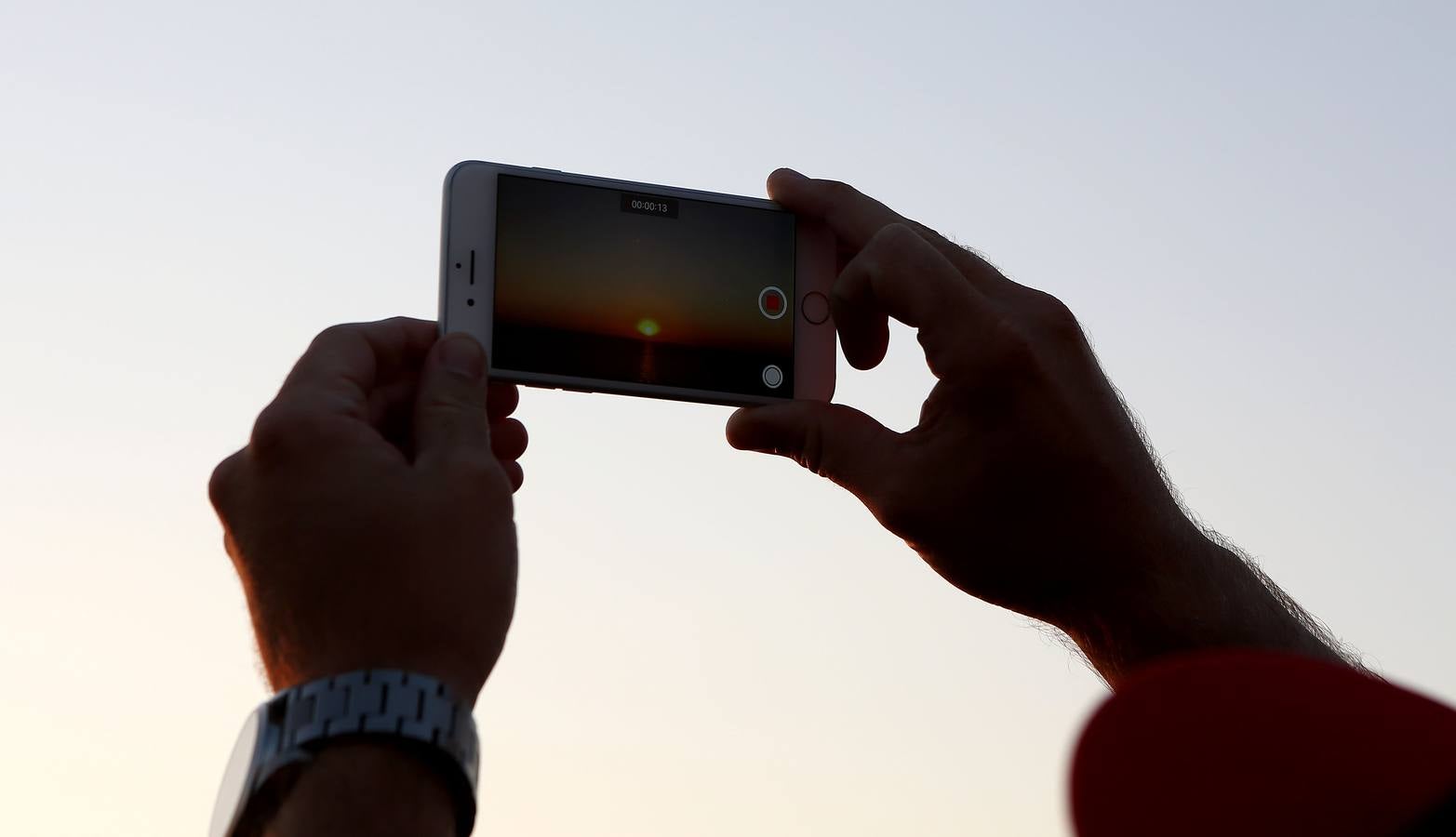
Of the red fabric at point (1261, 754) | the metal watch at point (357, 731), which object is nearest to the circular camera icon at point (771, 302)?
the metal watch at point (357, 731)

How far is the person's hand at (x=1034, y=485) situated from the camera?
3.59 metres

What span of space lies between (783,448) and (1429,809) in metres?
3.72

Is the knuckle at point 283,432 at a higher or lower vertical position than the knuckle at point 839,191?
lower

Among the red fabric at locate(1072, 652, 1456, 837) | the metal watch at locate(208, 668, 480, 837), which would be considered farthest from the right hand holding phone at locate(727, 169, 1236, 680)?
the red fabric at locate(1072, 652, 1456, 837)

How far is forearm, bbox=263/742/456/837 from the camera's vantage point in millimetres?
1991

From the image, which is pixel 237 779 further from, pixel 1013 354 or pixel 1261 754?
pixel 1013 354

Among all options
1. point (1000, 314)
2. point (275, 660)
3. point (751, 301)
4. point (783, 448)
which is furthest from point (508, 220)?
point (275, 660)

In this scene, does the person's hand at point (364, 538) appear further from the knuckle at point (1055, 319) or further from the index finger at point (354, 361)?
the knuckle at point (1055, 319)

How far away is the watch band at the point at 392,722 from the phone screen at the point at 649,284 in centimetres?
241

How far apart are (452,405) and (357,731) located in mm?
1003

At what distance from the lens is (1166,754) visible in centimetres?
82

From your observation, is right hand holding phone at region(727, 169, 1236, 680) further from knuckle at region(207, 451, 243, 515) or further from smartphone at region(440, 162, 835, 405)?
knuckle at region(207, 451, 243, 515)

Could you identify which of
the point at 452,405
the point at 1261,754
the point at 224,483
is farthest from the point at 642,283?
the point at 1261,754

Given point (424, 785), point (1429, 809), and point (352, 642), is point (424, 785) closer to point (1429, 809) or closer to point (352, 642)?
point (352, 642)
